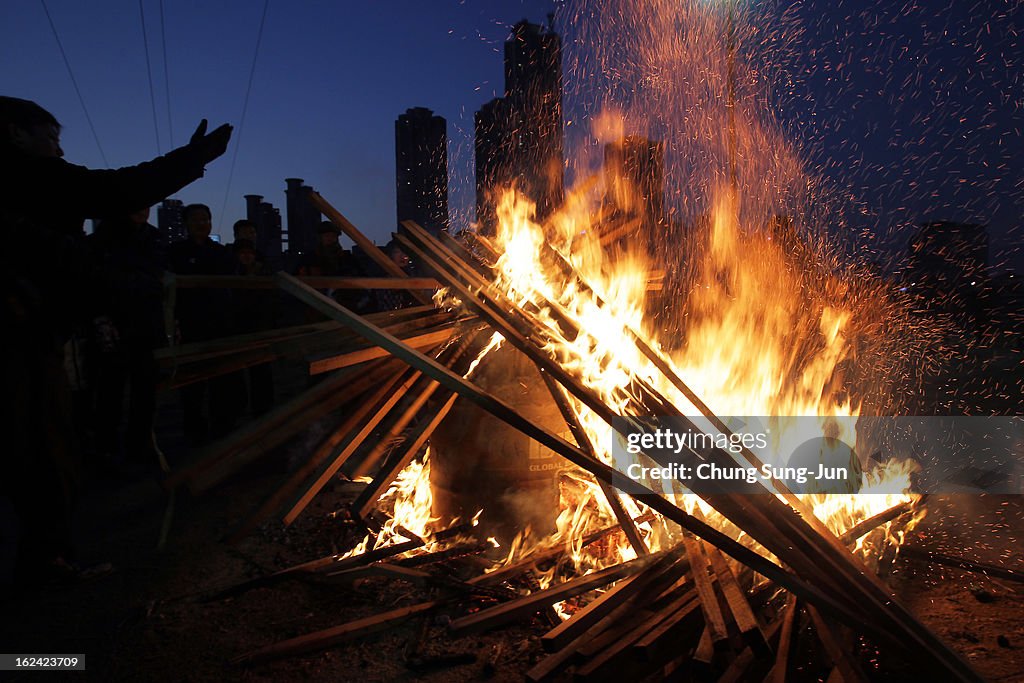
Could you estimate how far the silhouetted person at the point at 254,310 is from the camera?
676cm

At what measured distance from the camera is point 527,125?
7.97 m

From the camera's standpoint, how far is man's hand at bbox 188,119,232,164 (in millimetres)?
3426

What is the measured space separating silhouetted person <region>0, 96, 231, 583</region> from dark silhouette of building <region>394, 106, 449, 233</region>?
14.1m

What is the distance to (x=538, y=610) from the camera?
2.85 m

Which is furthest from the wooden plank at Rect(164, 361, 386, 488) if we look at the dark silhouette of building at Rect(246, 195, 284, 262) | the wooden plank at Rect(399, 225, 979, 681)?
the dark silhouette of building at Rect(246, 195, 284, 262)

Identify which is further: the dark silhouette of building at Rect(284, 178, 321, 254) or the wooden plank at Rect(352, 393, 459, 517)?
the dark silhouette of building at Rect(284, 178, 321, 254)

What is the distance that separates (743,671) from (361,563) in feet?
7.47

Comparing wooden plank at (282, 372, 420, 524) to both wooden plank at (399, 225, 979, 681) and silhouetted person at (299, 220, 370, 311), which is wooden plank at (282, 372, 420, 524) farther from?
silhouetted person at (299, 220, 370, 311)

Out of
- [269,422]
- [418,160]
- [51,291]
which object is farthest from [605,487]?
A: [418,160]

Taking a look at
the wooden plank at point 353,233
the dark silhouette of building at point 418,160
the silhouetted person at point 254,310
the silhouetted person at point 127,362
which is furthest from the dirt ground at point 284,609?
the dark silhouette of building at point 418,160

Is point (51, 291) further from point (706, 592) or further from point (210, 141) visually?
point (706, 592)

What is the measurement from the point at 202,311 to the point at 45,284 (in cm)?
320

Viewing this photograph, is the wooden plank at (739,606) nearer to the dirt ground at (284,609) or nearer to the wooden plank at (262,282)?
the dirt ground at (284,609)

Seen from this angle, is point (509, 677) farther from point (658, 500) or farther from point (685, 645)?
point (658, 500)
